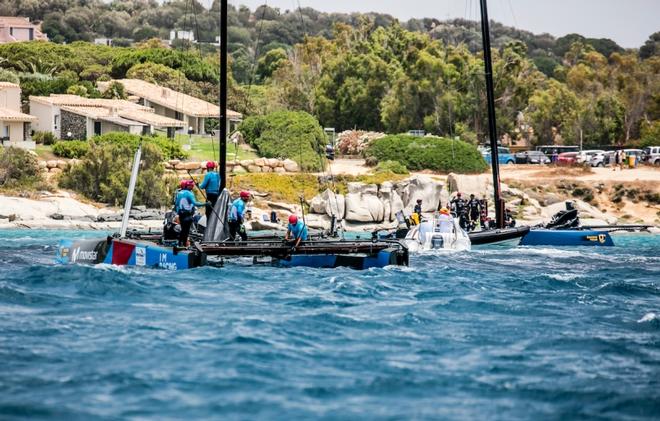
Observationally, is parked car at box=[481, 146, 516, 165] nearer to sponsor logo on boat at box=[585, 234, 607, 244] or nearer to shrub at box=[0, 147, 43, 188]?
shrub at box=[0, 147, 43, 188]

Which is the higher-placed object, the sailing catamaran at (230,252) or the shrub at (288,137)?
the shrub at (288,137)

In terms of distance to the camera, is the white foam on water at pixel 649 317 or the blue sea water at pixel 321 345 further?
the white foam on water at pixel 649 317

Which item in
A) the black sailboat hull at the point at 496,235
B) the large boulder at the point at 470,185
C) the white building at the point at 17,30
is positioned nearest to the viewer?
the black sailboat hull at the point at 496,235

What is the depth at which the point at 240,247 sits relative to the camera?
27.9 meters

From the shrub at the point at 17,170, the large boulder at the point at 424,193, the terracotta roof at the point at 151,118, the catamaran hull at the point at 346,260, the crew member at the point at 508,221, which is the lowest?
the catamaran hull at the point at 346,260

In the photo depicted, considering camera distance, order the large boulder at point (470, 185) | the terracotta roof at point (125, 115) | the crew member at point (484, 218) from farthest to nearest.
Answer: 1. the terracotta roof at point (125, 115)
2. the large boulder at point (470, 185)
3. the crew member at point (484, 218)

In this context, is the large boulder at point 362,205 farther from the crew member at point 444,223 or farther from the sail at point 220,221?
the sail at point 220,221

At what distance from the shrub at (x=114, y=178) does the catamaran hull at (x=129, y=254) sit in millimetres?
28325

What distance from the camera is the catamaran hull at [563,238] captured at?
43.2m

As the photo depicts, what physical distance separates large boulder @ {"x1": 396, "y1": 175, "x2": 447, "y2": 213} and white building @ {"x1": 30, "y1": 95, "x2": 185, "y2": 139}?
18796 mm

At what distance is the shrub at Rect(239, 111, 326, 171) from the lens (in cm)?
6846

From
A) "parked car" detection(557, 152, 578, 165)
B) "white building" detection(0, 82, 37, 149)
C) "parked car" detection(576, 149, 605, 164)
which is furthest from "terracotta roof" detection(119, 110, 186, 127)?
"parked car" detection(576, 149, 605, 164)

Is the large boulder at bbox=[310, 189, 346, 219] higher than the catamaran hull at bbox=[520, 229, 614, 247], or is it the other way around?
the large boulder at bbox=[310, 189, 346, 219]

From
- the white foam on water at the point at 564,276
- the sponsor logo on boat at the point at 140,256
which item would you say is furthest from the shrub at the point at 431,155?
the sponsor logo on boat at the point at 140,256
